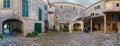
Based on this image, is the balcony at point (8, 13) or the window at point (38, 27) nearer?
the balcony at point (8, 13)

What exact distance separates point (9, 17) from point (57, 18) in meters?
25.1

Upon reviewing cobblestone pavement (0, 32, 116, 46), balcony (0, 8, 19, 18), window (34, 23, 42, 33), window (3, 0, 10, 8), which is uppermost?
window (3, 0, 10, 8)

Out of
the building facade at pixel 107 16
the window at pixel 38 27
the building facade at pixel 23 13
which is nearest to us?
the building facade at pixel 23 13

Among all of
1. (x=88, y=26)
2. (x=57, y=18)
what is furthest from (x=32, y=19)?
(x=57, y=18)

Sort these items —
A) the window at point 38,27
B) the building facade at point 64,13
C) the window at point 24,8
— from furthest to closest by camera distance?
1. the building facade at point 64,13
2. the window at point 38,27
3. the window at point 24,8

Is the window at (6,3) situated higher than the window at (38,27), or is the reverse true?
the window at (6,3)

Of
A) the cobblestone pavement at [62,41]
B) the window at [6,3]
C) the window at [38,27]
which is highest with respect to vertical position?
the window at [6,3]

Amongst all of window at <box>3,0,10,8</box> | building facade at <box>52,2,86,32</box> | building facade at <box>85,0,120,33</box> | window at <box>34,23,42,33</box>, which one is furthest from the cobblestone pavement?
building facade at <box>52,2,86,32</box>

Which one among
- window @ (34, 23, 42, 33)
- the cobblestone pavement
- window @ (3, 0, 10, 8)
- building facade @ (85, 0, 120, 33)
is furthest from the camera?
building facade @ (85, 0, 120, 33)

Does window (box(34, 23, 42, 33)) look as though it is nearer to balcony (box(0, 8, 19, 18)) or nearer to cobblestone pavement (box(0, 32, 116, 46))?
balcony (box(0, 8, 19, 18))

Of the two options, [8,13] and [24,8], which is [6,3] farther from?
[24,8]

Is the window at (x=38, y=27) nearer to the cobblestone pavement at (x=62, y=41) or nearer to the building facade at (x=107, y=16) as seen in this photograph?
the cobblestone pavement at (x=62, y=41)

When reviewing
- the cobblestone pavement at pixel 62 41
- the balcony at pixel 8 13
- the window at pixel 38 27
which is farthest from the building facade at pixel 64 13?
the cobblestone pavement at pixel 62 41

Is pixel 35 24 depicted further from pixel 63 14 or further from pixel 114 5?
pixel 63 14
